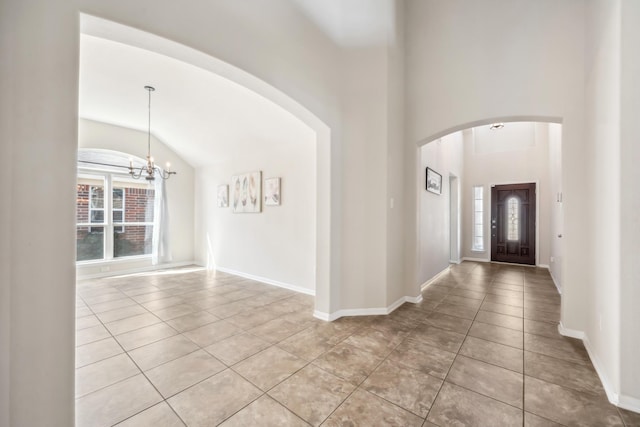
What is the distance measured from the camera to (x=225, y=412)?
164 cm

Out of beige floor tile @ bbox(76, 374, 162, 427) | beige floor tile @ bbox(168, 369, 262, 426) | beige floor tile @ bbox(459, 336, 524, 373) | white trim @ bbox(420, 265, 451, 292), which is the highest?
white trim @ bbox(420, 265, 451, 292)

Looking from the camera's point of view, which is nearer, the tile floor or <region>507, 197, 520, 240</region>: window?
the tile floor

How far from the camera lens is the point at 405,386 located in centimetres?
187

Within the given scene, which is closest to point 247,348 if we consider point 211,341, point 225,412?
point 211,341

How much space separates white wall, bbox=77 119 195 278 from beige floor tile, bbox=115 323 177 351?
12.2 ft

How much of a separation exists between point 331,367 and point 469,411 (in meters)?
0.99

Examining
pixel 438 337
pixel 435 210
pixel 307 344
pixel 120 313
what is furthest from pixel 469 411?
pixel 120 313

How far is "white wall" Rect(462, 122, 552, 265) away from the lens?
623 cm

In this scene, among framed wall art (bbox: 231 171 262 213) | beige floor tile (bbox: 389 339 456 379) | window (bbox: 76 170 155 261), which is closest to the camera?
beige floor tile (bbox: 389 339 456 379)

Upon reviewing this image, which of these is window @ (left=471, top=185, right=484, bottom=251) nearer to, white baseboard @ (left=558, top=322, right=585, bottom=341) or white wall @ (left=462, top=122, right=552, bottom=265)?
white wall @ (left=462, top=122, right=552, bottom=265)

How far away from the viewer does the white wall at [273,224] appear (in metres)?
4.29

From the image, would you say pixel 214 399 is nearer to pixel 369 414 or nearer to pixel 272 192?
pixel 369 414

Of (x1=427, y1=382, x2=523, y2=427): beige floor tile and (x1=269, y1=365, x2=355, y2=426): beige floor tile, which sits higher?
(x1=427, y1=382, x2=523, y2=427): beige floor tile

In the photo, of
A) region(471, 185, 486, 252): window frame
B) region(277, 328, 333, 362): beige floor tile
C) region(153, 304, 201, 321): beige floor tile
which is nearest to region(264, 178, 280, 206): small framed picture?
region(153, 304, 201, 321): beige floor tile
